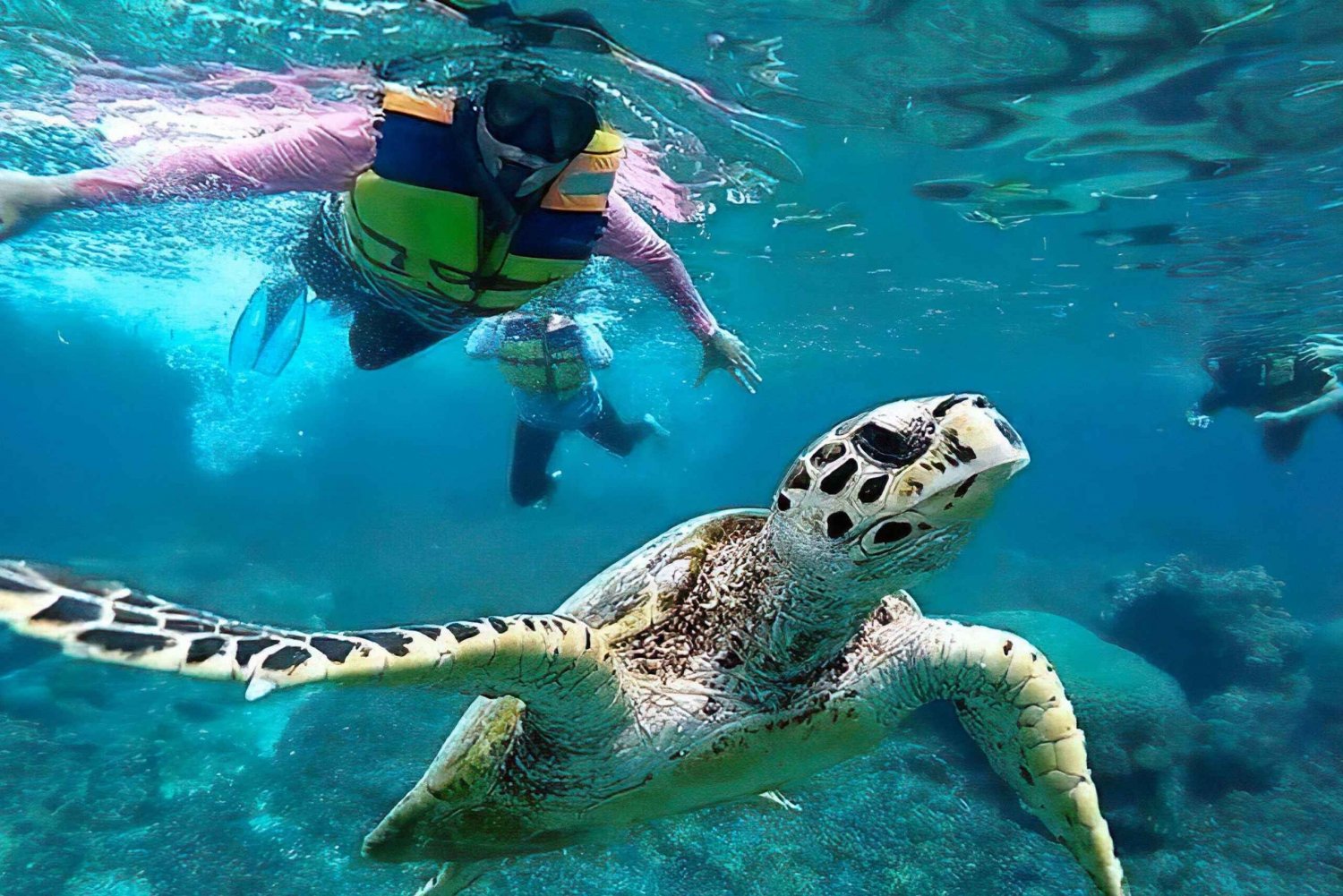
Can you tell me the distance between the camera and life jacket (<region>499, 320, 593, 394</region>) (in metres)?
7.73

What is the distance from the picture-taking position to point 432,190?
119 inches

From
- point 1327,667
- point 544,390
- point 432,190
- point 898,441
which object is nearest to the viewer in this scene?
point 898,441

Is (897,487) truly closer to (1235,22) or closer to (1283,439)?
(1235,22)

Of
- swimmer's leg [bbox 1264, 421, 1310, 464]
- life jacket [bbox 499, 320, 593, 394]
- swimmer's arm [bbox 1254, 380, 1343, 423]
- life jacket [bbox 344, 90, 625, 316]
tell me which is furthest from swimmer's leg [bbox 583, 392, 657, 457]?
swimmer's arm [bbox 1254, 380, 1343, 423]

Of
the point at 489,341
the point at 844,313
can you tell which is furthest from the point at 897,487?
the point at 844,313

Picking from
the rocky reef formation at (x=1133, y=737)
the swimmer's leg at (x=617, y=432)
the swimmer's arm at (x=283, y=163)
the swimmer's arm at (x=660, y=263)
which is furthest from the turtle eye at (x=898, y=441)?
the swimmer's leg at (x=617, y=432)

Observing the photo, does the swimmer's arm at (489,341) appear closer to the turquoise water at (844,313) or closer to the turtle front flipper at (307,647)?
the turquoise water at (844,313)

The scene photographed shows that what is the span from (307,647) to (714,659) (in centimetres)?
112

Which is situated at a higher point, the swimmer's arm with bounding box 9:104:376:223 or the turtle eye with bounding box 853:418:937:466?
the turtle eye with bounding box 853:418:937:466

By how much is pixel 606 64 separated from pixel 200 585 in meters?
12.9

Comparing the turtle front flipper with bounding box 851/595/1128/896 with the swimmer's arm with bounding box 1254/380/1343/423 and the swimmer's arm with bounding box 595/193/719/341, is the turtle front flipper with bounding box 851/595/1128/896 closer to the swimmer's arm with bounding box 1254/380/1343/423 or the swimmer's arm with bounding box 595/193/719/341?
the swimmer's arm with bounding box 595/193/719/341

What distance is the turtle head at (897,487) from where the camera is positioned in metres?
1.51

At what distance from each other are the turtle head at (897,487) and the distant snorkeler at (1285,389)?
554 inches

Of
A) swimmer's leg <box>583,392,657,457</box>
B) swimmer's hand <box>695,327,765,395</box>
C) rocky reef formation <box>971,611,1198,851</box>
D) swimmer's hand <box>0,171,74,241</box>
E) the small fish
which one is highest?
the small fish
